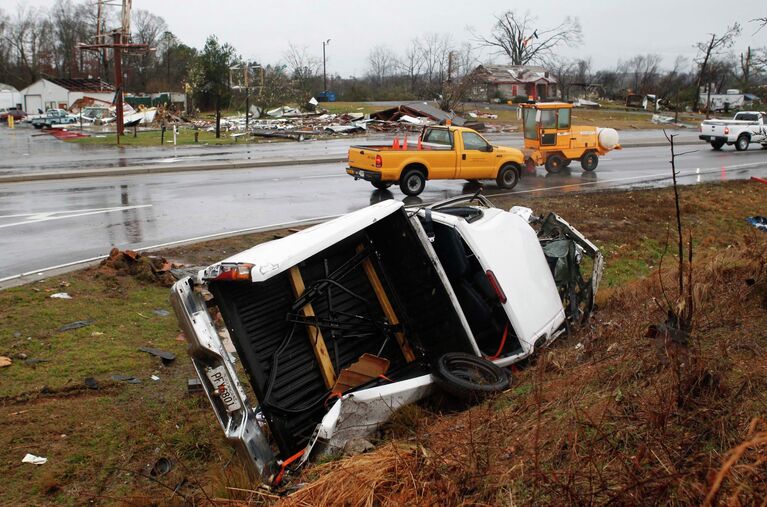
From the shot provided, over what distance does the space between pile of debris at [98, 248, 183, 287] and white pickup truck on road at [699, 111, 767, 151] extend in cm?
2833

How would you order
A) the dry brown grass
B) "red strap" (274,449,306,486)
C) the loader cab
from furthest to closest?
the loader cab
"red strap" (274,449,306,486)
the dry brown grass

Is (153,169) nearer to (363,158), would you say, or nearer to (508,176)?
(363,158)

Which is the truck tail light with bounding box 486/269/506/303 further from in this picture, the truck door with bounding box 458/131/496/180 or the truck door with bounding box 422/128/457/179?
the truck door with bounding box 458/131/496/180

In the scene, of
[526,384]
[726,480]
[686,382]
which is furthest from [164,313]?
[726,480]

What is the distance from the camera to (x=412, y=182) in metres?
17.5

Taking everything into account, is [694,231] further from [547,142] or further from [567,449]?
[567,449]

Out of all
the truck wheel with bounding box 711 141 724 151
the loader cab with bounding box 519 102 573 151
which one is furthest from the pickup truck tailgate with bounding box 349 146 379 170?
the truck wheel with bounding box 711 141 724 151

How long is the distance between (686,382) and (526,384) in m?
1.38

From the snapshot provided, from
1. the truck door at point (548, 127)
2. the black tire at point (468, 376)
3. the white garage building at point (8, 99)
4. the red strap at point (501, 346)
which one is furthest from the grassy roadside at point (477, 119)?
the white garage building at point (8, 99)

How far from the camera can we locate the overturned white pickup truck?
4.47 metres

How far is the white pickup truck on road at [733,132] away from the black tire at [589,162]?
36.3 ft

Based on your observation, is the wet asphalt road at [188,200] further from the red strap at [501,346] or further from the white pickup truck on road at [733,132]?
the red strap at [501,346]

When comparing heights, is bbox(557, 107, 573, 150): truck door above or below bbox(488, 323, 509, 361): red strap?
above

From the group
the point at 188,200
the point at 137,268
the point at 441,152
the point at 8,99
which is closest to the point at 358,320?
the point at 137,268
